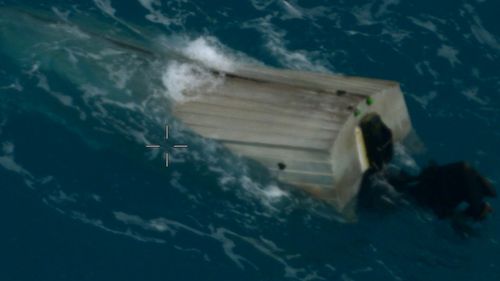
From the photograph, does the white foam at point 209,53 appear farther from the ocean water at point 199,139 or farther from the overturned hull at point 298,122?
the overturned hull at point 298,122

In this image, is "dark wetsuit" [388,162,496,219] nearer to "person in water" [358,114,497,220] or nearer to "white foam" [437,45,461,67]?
"person in water" [358,114,497,220]

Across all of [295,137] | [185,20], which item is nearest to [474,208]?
[295,137]

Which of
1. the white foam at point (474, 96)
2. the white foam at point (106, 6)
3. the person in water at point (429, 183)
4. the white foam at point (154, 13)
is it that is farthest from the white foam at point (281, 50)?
the white foam at point (474, 96)

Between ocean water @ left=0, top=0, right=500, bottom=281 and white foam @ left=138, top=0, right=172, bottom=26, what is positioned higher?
white foam @ left=138, top=0, right=172, bottom=26

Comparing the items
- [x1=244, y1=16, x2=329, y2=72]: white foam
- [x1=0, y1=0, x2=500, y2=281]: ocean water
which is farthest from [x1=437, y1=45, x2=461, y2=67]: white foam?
[x1=244, y1=16, x2=329, y2=72]: white foam

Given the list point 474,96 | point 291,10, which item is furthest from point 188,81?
point 474,96

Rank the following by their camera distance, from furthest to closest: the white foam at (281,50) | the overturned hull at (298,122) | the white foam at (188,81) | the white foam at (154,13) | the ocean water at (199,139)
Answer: the white foam at (154,13)
the white foam at (281,50)
the white foam at (188,81)
the overturned hull at (298,122)
the ocean water at (199,139)
